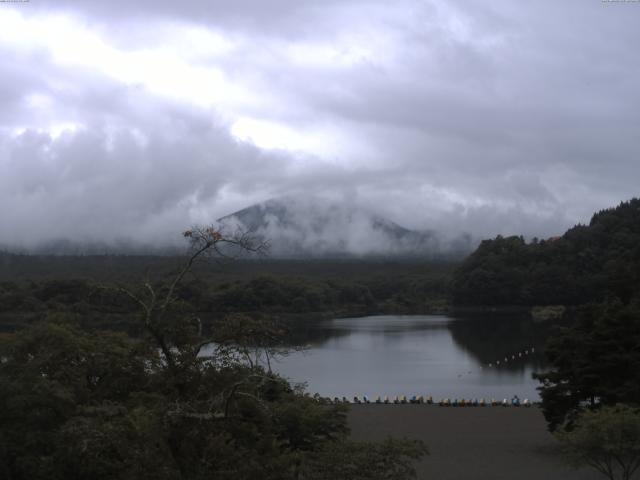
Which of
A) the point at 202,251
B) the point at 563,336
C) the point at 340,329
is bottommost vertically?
the point at 340,329

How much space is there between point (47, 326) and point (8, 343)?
0.81m

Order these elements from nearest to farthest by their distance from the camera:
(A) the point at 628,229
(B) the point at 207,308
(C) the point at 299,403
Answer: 1. (C) the point at 299,403
2. (B) the point at 207,308
3. (A) the point at 628,229

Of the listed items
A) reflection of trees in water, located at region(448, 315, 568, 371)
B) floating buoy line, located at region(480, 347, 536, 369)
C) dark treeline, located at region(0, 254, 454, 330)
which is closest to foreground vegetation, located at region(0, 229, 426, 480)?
floating buoy line, located at region(480, 347, 536, 369)

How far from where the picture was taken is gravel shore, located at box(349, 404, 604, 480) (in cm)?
1628

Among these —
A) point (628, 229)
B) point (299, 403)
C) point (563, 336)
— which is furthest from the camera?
point (628, 229)

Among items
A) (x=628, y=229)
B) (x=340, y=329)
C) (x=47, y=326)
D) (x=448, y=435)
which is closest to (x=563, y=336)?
(x=448, y=435)

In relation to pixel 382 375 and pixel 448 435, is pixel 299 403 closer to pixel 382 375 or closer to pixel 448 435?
pixel 448 435

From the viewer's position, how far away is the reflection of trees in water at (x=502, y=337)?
4056 cm

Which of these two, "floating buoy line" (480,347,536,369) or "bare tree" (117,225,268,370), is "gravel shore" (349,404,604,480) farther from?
"floating buoy line" (480,347,536,369)

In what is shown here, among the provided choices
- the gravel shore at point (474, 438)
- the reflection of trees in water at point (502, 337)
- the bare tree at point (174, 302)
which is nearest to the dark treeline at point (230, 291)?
the reflection of trees in water at point (502, 337)

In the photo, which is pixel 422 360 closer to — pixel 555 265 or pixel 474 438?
pixel 474 438

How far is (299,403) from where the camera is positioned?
14750mm

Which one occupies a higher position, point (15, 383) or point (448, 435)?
point (15, 383)

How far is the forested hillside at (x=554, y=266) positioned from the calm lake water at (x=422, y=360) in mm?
18201
